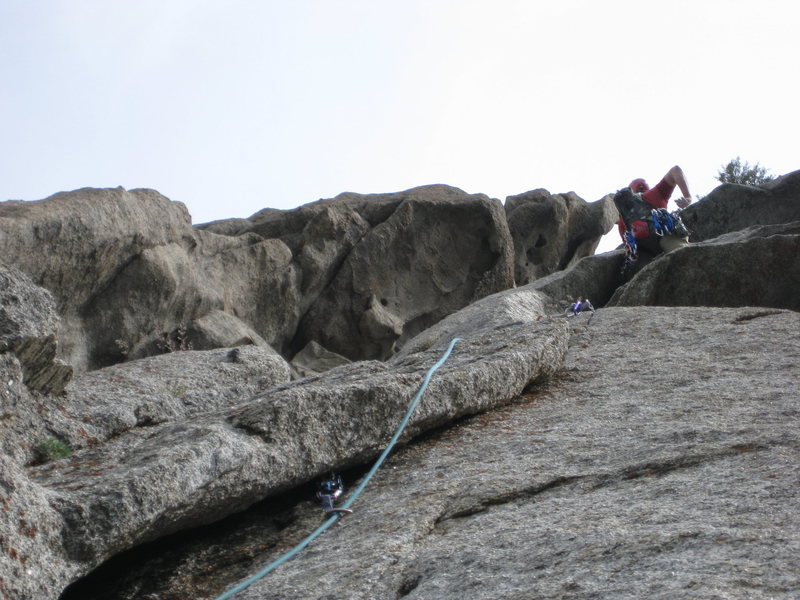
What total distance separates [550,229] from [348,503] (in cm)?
2613

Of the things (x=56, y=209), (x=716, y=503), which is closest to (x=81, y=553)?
(x=716, y=503)

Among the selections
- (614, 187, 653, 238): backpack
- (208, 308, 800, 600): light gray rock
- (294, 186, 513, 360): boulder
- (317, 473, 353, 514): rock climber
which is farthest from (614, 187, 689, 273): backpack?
(317, 473, 353, 514): rock climber

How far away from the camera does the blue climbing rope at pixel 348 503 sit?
282 inches

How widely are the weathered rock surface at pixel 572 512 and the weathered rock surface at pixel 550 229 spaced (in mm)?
22072

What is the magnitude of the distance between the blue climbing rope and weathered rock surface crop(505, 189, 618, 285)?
23.1 metres

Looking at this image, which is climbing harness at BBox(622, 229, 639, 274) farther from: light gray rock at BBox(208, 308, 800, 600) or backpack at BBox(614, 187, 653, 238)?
light gray rock at BBox(208, 308, 800, 600)

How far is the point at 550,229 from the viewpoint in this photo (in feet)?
111

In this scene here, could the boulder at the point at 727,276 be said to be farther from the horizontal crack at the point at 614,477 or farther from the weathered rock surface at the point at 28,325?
the weathered rock surface at the point at 28,325

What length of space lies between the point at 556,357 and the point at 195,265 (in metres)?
15.1

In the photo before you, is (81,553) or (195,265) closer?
(81,553)

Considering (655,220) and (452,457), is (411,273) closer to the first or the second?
(655,220)

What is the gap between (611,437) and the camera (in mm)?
9156

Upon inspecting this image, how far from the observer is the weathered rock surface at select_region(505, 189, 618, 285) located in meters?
33.7

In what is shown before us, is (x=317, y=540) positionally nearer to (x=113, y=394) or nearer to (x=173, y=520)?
(x=173, y=520)
